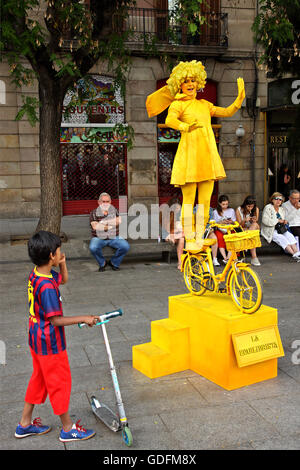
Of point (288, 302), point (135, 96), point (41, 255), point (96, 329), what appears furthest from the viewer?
point (135, 96)

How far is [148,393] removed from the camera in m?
3.98

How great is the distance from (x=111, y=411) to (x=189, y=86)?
355 centimetres

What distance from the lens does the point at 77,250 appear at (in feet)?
33.9

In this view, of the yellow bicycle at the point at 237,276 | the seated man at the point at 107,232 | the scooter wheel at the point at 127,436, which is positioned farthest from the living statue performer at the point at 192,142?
the seated man at the point at 107,232

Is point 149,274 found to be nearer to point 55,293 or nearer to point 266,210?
point 266,210

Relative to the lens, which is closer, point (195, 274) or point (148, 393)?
point (148, 393)

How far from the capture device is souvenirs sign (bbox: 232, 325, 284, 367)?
3.95 metres

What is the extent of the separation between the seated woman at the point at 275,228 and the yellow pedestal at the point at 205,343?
5.37 m

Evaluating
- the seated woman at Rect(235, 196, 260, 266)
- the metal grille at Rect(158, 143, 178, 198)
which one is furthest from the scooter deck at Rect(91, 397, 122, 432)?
the metal grille at Rect(158, 143, 178, 198)

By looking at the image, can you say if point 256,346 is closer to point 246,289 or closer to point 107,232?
point 246,289

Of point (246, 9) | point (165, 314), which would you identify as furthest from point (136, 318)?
point (246, 9)

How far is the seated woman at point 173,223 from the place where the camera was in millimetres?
8922

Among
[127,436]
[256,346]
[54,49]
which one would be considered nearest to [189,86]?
[256,346]

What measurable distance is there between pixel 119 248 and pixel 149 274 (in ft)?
2.81
